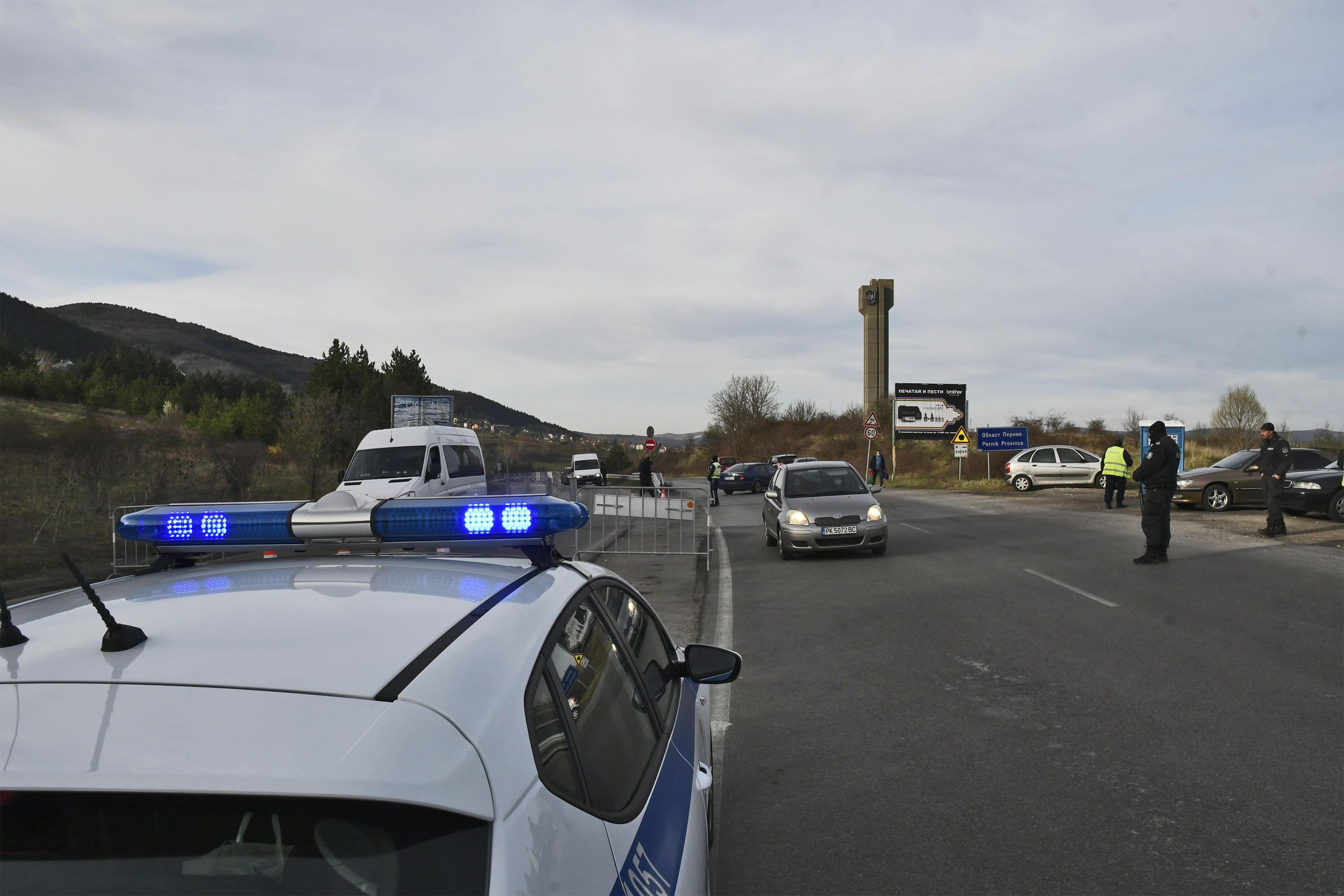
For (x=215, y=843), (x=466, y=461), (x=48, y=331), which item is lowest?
(x=215, y=843)

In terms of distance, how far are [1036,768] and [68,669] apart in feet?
A: 16.0

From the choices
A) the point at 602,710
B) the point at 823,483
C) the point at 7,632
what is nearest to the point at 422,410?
the point at 823,483

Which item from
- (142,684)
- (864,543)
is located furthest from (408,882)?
(864,543)

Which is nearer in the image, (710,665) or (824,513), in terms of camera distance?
(710,665)

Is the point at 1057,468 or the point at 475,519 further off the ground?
the point at 475,519

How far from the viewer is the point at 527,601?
2219 millimetres

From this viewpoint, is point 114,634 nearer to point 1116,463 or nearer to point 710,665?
point 710,665

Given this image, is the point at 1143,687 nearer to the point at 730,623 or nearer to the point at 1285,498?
the point at 730,623

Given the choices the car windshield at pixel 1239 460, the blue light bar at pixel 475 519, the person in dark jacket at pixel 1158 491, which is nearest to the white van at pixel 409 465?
the person in dark jacket at pixel 1158 491

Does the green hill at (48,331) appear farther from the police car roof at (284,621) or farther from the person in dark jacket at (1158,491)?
the police car roof at (284,621)

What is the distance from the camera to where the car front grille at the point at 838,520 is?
575 inches

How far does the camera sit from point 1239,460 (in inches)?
886

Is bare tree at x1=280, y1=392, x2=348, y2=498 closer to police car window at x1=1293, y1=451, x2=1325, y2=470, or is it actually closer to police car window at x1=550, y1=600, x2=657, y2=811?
police car window at x1=1293, y1=451, x2=1325, y2=470

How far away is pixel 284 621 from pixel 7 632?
1.62ft
